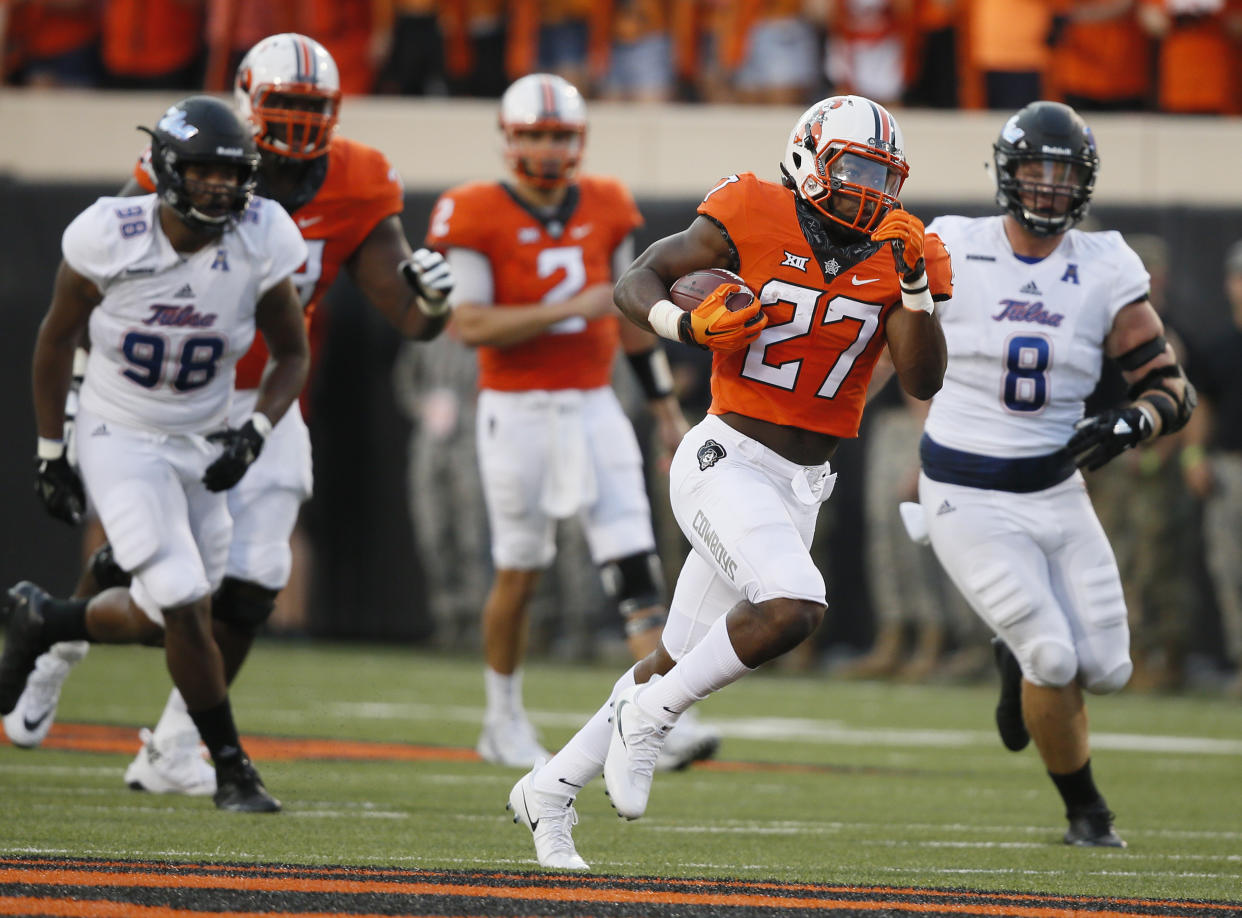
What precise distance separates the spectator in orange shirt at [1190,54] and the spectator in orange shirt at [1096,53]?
0.14m

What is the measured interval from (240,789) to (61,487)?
986 mm

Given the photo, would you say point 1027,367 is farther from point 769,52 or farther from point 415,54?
point 415,54

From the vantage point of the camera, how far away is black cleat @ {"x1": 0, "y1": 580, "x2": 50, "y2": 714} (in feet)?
19.5

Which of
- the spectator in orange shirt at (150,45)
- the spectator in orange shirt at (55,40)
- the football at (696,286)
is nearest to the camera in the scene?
the football at (696,286)

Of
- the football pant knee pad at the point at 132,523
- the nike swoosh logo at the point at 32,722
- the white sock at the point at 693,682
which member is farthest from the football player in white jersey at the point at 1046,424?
the nike swoosh logo at the point at 32,722

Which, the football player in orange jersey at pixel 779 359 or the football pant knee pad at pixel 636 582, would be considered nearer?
the football player in orange jersey at pixel 779 359

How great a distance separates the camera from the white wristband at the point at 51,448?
5645 mm

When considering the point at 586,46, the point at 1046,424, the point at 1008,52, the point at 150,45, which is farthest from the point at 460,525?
the point at 1046,424

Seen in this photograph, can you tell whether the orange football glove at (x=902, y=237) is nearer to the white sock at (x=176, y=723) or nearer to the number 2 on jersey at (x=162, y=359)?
the number 2 on jersey at (x=162, y=359)

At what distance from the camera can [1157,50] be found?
12289mm

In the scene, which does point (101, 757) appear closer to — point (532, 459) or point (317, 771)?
point (317, 771)

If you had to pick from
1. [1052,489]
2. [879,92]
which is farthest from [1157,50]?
[1052,489]

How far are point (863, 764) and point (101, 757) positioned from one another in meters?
2.75

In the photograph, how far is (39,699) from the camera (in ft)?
20.5
